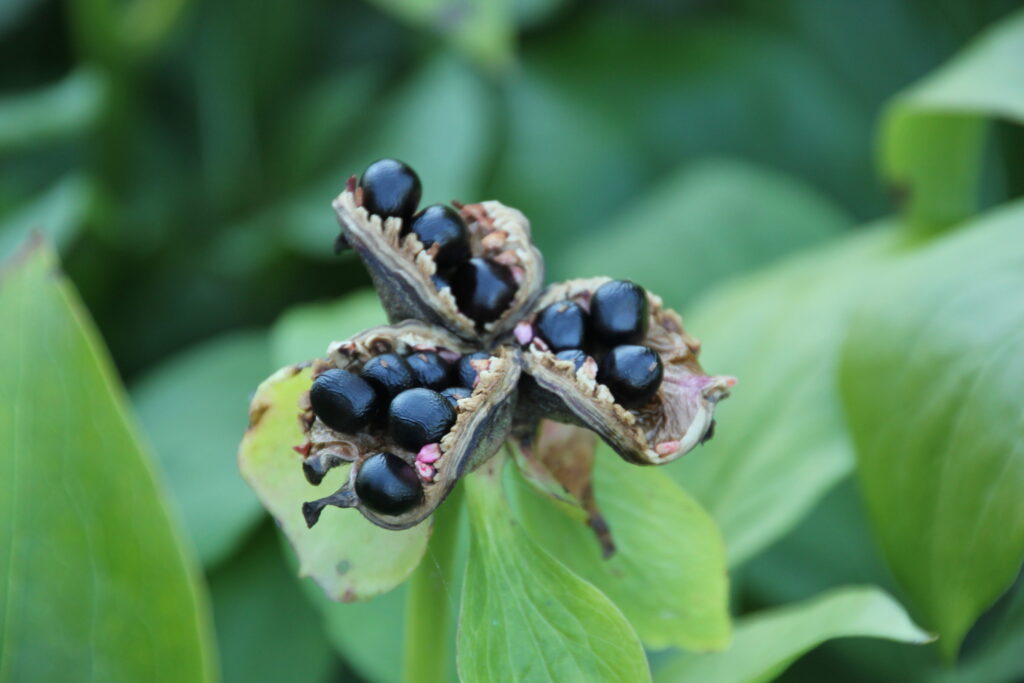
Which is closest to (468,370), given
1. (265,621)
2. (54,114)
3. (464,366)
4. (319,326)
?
(464,366)

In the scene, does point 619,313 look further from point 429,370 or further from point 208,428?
point 208,428

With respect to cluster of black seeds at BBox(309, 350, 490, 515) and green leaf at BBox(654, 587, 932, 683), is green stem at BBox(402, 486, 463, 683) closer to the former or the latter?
cluster of black seeds at BBox(309, 350, 490, 515)

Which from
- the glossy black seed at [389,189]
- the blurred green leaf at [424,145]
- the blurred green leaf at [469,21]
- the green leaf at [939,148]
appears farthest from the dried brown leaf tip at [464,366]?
the blurred green leaf at [424,145]

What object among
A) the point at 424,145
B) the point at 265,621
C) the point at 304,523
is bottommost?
the point at 265,621

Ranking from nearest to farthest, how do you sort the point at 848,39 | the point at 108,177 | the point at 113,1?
the point at 113,1
the point at 108,177
the point at 848,39

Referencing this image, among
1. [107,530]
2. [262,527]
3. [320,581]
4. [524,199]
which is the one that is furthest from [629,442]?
[524,199]

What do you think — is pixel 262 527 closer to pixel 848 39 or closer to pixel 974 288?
pixel 974 288
